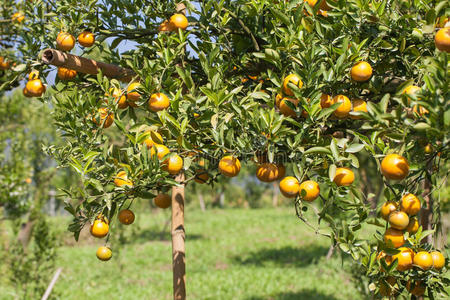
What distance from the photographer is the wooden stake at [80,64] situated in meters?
1.81

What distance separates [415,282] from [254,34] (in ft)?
4.30

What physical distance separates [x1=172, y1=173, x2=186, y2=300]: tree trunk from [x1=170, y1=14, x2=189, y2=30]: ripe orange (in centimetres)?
82

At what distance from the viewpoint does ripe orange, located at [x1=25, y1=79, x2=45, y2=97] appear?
205 cm

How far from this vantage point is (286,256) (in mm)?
10172

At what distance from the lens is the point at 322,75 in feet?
5.24

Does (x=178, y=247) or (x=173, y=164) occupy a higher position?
(x=173, y=164)

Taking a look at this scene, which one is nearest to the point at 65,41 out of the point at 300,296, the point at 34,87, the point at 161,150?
the point at 34,87

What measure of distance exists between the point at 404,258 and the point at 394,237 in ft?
0.40

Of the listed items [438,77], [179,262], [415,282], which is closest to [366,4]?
[438,77]

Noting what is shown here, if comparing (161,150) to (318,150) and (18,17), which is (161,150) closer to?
(318,150)

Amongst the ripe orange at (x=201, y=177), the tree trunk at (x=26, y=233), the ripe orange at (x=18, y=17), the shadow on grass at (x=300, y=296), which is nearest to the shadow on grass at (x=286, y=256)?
the shadow on grass at (x=300, y=296)

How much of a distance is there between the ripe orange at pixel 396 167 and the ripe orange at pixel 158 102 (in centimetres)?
86

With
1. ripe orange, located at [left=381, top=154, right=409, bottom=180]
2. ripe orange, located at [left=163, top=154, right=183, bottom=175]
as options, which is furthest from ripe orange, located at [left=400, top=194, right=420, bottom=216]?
ripe orange, located at [left=163, top=154, right=183, bottom=175]

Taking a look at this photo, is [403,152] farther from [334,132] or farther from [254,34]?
[254,34]
